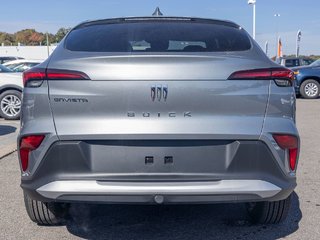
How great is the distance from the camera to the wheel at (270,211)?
3799 millimetres

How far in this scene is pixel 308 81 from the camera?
17.7m

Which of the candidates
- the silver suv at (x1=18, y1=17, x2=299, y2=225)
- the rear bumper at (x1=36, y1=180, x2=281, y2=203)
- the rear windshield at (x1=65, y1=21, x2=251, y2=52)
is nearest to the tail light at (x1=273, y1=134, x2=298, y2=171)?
the silver suv at (x1=18, y1=17, x2=299, y2=225)

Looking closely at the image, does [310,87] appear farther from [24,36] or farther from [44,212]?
[24,36]

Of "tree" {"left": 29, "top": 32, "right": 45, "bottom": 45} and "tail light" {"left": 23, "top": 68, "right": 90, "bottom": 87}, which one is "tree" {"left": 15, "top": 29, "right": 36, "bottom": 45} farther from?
"tail light" {"left": 23, "top": 68, "right": 90, "bottom": 87}

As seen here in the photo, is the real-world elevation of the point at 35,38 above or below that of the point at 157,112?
below

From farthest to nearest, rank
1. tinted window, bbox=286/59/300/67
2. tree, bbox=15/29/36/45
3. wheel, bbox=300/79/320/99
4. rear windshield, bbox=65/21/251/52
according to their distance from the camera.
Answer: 1. tree, bbox=15/29/36/45
2. tinted window, bbox=286/59/300/67
3. wheel, bbox=300/79/320/99
4. rear windshield, bbox=65/21/251/52

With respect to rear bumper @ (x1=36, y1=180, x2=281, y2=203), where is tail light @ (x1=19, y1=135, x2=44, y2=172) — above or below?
above

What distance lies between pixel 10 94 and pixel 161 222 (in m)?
8.08

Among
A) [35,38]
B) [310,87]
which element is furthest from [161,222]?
[35,38]

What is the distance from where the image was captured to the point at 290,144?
3271 millimetres

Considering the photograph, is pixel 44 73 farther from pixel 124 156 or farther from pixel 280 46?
pixel 280 46

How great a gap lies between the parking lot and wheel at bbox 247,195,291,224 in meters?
0.07

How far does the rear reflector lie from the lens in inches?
126

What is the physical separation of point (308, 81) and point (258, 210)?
14.7m
